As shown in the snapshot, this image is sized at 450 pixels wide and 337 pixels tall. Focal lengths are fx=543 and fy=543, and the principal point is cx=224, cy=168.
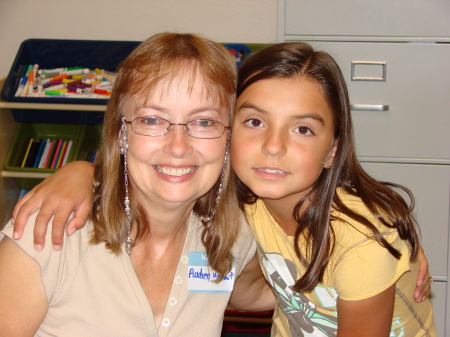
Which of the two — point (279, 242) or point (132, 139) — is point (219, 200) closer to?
point (279, 242)

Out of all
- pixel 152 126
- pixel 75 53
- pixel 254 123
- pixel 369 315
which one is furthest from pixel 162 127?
pixel 75 53

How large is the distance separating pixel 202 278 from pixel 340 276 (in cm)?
35

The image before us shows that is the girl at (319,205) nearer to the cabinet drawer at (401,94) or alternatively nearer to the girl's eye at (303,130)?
the girl's eye at (303,130)

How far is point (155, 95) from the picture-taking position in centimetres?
121

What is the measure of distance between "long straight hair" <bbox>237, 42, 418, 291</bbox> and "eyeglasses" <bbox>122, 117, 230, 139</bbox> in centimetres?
15

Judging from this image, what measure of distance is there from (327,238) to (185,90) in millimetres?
480

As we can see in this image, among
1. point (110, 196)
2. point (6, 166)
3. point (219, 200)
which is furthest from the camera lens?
point (6, 166)

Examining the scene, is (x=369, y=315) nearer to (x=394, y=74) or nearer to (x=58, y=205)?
(x=58, y=205)

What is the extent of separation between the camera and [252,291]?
163cm

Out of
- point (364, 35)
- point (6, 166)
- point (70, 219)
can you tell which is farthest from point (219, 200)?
point (6, 166)

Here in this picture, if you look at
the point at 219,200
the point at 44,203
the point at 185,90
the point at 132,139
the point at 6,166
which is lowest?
the point at 6,166

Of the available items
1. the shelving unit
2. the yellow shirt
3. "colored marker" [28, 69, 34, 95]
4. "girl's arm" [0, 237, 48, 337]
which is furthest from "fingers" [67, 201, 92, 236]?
"colored marker" [28, 69, 34, 95]

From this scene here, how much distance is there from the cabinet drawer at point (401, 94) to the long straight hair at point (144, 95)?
4.22 ft

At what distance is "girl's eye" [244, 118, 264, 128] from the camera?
1.29m
